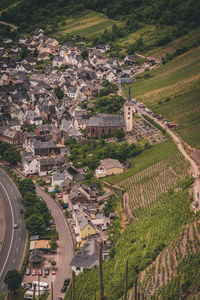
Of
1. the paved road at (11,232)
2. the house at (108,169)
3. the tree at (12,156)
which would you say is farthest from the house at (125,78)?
the paved road at (11,232)

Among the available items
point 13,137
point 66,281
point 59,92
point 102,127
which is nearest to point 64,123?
point 102,127

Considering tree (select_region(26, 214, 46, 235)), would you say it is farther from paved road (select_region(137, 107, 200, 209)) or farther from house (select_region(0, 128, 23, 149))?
house (select_region(0, 128, 23, 149))

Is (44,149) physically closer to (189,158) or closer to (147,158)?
(147,158)

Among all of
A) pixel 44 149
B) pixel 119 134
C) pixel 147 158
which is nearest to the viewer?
pixel 147 158

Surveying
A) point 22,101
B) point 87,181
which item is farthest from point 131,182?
point 22,101

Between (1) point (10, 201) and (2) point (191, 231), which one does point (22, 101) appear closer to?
(1) point (10, 201)
